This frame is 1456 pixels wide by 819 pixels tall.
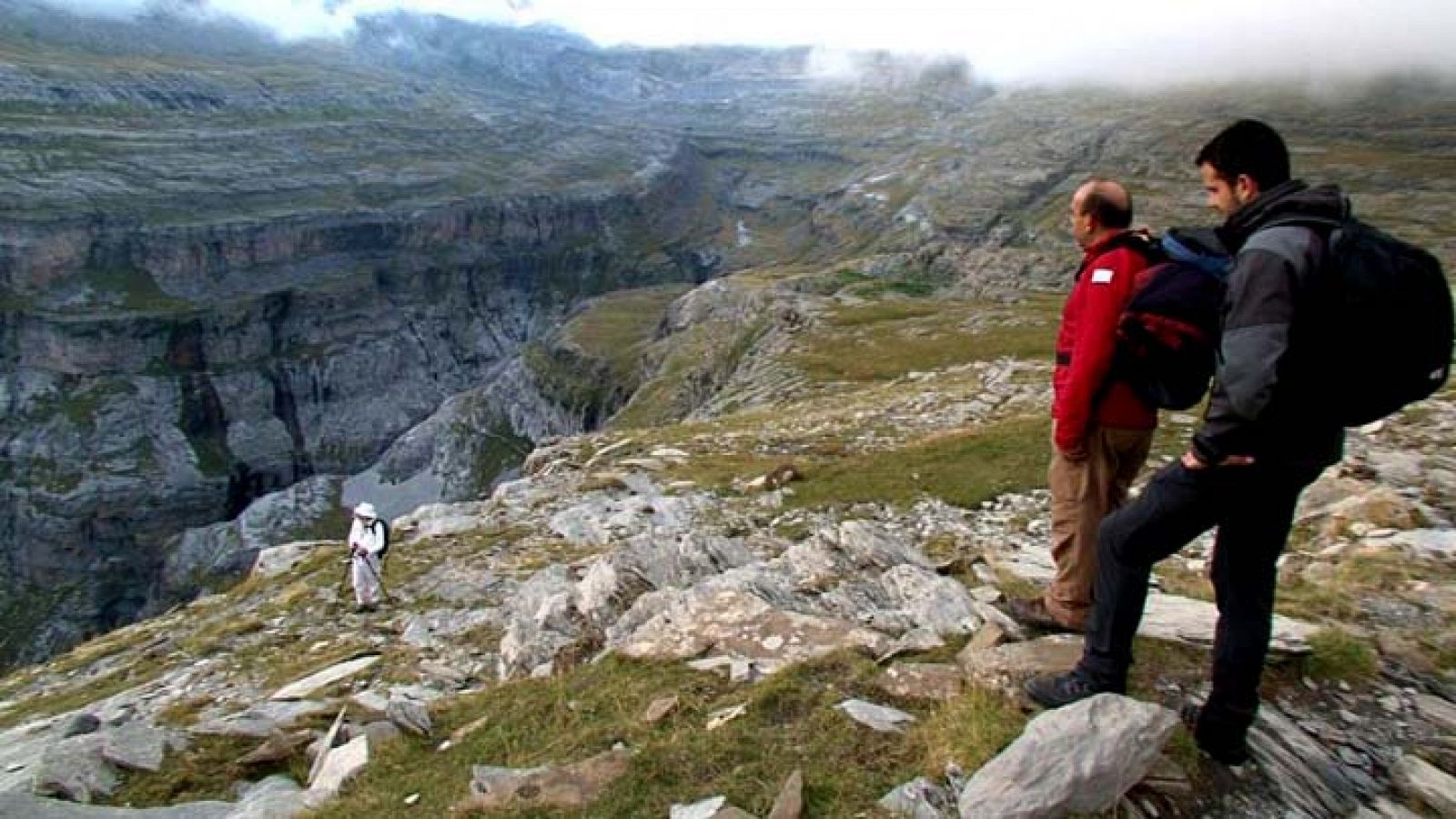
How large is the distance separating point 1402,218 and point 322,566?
19275 centimetres

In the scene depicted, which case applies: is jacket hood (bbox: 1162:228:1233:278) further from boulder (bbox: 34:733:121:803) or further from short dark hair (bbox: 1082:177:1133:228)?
boulder (bbox: 34:733:121:803)

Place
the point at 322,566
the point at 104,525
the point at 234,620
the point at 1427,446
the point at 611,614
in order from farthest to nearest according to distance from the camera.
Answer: the point at 104,525
the point at 322,566
the point at 234,620
the point at 1427,446
the point at 611,614

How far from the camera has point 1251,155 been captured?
21.4 feet

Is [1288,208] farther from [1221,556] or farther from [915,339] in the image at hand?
[915,339]

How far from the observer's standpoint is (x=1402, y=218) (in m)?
158

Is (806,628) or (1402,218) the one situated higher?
(806,628)

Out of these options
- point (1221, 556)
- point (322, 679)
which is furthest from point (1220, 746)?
point (322, 679)

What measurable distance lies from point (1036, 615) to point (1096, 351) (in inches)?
119

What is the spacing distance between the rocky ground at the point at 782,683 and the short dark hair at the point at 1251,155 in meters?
4.23

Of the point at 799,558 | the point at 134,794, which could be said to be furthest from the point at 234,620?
the point at 799,558

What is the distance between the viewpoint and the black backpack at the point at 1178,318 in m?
6.98

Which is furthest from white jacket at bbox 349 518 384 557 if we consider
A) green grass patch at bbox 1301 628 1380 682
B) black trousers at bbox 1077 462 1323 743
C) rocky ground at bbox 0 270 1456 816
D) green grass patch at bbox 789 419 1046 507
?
green grass patch at bbox 1301 628 1380 682

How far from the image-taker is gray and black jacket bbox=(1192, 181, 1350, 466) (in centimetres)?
583

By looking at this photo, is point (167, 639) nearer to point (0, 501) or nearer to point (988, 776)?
point (988, 776)
